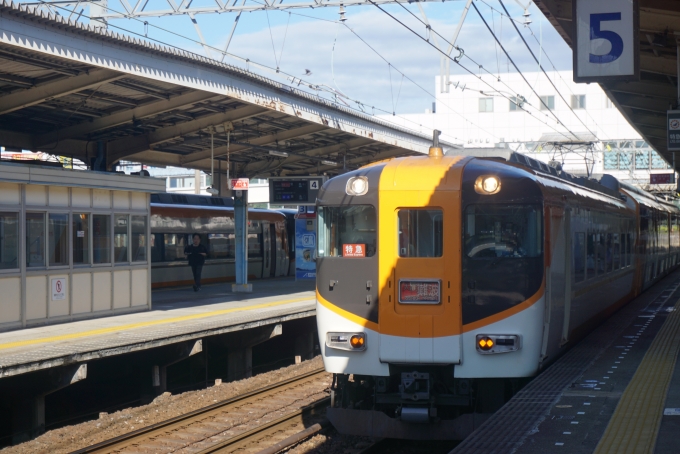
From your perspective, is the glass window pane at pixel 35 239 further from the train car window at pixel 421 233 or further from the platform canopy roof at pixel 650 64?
the platform canopy roof at pixel 650 64

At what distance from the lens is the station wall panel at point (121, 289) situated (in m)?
14.6

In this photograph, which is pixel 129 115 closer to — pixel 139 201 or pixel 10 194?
pixel 139 201

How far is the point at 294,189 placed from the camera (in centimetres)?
2138

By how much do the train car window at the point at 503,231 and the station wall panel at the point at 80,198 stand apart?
26.2 ft

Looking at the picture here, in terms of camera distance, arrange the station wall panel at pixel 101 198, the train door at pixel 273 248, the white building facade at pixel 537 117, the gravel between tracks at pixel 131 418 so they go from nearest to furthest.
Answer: the gravel between tracks at pixel 131 418, the station wall panel at pixel 101 198, the train door at pixel 273 248, the white building facade at pixel 537 117

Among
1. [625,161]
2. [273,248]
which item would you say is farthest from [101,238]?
[625,161]

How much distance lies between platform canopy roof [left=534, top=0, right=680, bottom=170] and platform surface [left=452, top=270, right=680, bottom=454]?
4271 mm

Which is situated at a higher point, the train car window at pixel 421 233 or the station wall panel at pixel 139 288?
the train car window at pixel 421 233

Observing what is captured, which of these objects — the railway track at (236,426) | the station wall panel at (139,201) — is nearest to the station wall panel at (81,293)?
the station wall panel at (139,201)

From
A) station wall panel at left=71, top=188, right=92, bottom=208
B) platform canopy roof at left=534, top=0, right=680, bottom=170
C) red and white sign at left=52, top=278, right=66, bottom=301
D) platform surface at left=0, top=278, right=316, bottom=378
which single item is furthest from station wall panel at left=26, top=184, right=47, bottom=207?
platform canopy roof at left=534, top=0, right=680, bottom=170

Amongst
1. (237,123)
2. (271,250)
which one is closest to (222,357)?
(237,123)

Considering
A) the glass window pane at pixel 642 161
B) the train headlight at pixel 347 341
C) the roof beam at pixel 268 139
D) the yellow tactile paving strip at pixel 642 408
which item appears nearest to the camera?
the yellow tactile paving strip at pixel 642 408

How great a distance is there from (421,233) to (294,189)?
44.3 feet

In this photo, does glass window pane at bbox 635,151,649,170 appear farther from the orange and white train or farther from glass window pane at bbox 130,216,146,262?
the orange and white train
